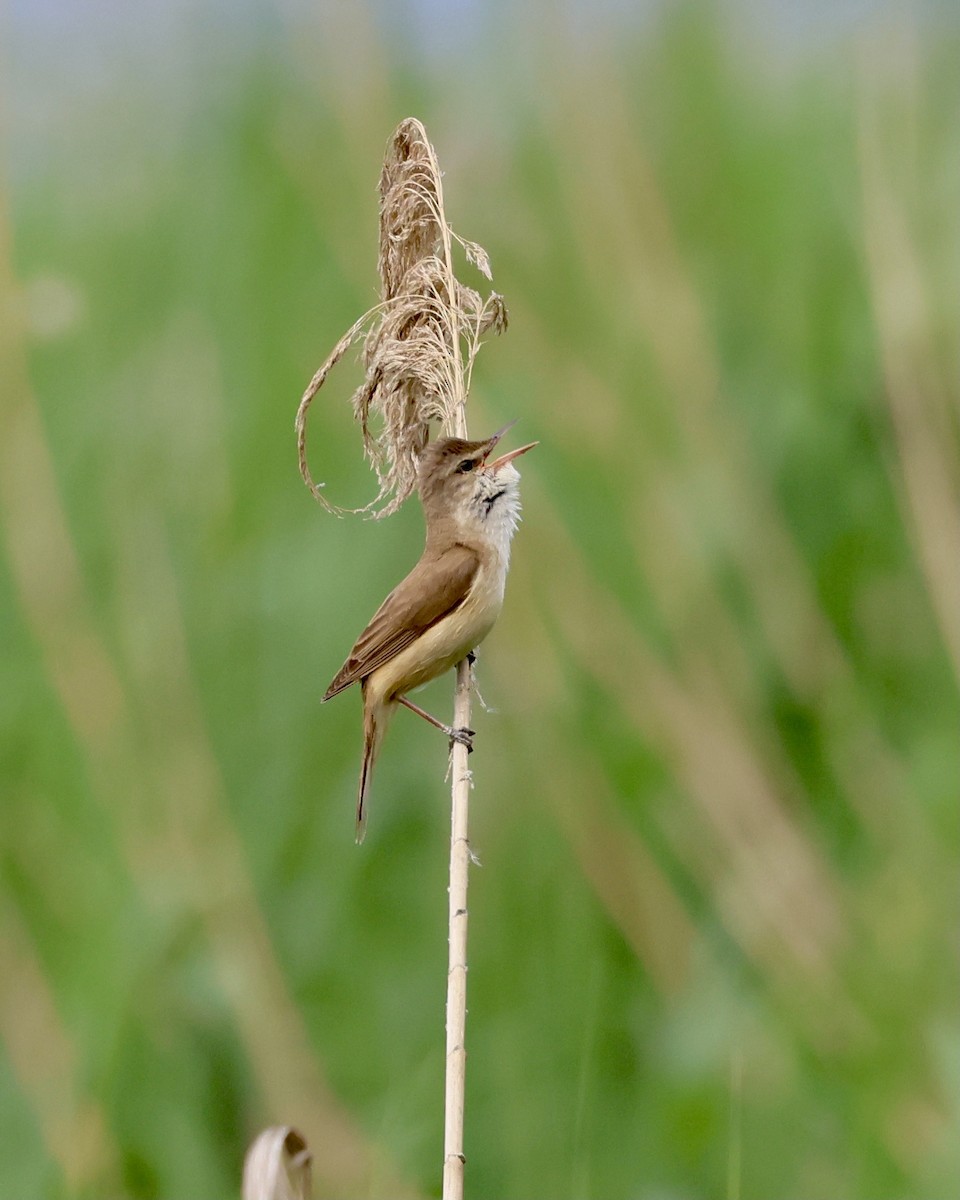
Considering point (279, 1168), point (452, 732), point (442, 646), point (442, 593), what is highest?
point (442, 593)

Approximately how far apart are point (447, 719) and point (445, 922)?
461 mm

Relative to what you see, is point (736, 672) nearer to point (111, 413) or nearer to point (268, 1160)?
point (111, 413)

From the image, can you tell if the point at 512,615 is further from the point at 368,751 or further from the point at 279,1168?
the point at 279,1168

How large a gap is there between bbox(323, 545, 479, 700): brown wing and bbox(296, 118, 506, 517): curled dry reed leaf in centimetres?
39

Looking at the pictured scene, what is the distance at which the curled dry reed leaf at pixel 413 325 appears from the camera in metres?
2.46

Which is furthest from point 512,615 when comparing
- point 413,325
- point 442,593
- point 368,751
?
point 413,325

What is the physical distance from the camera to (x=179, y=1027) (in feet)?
10.6

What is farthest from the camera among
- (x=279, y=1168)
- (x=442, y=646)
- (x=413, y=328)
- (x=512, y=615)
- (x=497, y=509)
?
(x=512, y=615)

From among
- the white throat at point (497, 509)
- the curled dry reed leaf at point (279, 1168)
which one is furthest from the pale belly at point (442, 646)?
the curled dry reed leaf at point (279, 1168)

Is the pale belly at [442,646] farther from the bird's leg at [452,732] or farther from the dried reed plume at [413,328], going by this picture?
the dried reed plume at [413,328]

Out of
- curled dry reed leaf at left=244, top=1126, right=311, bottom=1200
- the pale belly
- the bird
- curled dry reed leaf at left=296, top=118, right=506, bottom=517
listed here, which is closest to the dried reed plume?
curled dry reed leaf at left=296, top=118, right=506, bottom=517

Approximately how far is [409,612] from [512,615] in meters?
0.54

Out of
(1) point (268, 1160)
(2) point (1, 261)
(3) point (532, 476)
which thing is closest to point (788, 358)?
(3) point (532, 476)

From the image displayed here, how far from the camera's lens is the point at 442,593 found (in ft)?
9.75
